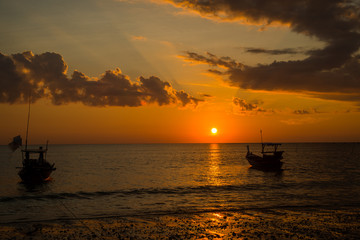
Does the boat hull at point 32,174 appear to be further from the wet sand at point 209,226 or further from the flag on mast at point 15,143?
the wet sand at point 209,226

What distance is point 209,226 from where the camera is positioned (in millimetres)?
21016

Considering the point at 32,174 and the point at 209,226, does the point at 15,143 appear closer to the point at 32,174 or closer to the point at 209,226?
the point at 32,174

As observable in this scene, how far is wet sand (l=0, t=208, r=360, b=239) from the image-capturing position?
18.8 metres

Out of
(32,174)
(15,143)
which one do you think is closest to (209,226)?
(32,174)

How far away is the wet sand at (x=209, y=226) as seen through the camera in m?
18.8

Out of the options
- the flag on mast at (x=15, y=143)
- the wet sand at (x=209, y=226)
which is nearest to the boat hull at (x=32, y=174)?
the flag on mast at (x=15, y=143)

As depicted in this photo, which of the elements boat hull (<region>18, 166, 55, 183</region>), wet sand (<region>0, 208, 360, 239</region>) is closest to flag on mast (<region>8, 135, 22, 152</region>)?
boat hull (<region>18, 166, 55, 183</region>)

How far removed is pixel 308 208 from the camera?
90.9 feet

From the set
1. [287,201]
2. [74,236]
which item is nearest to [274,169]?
[287,201]

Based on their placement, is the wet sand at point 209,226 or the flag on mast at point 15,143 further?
the flag on mast at point 15,143

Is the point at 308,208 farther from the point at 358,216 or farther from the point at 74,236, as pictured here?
the point at 74,236

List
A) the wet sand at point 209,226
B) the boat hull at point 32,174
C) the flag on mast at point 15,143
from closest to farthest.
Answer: the wet sand at point 209,226 → the flag on mast at point 15,143 → the boat hull at point 32,174

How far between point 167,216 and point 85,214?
7.85 meters

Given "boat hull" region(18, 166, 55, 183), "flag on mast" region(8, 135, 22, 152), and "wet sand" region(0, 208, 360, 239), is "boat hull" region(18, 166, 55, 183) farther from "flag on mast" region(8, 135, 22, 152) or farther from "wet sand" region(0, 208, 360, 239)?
"wet sand" region(0, 208, 360, 239)
